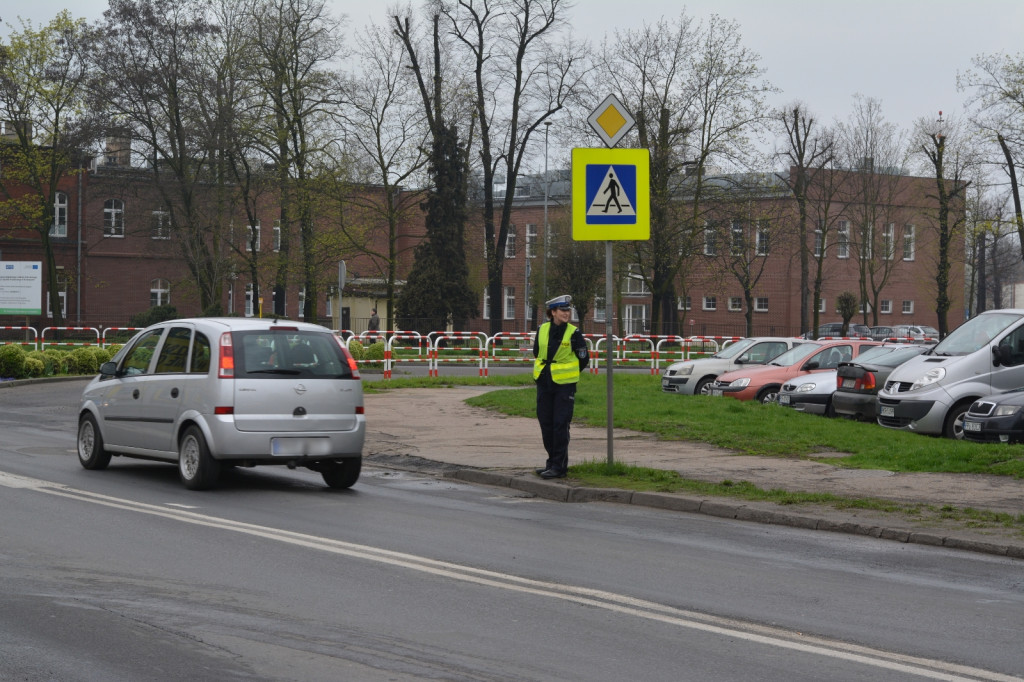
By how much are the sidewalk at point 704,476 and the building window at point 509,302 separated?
68.0 metres

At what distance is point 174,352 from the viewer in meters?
12.6

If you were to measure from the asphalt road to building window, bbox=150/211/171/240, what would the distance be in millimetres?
42509

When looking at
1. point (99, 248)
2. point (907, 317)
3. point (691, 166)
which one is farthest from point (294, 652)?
point (907, 317)

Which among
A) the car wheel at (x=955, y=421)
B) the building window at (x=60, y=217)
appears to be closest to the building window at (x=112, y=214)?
the building window at (x=60, y=217)

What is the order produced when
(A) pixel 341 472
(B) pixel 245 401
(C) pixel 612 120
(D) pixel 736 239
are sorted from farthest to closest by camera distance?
(D) pixel 736 239, (C) pixel 612 120, (A) pixel 341 472, (B) pixel 245 401

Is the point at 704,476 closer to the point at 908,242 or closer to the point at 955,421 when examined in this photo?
the point at 955,421

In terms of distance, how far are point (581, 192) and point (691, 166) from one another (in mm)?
37272

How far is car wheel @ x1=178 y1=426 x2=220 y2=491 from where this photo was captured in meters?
11.7

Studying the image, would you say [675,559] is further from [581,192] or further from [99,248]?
[99,248]

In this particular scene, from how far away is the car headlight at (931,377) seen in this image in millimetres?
16812

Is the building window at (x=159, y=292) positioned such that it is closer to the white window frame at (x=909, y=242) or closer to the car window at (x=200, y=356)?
the white window frame at (x=909, y=242)

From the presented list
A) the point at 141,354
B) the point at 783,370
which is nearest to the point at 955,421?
the point at 783,370

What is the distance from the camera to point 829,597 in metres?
7.35

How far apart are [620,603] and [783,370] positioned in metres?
16.4
